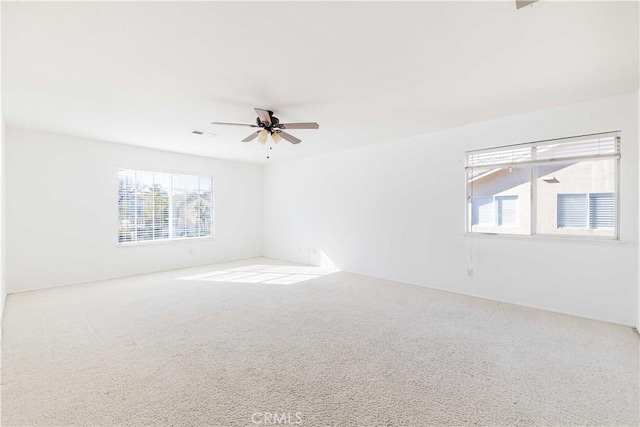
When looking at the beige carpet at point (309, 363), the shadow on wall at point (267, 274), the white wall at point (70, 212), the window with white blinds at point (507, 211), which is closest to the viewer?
the beige carpet at point (309, 363)

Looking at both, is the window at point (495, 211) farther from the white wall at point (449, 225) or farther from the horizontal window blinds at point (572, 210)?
the horizontal window blinds at point (572, 210)

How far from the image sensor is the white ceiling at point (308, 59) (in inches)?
70.8

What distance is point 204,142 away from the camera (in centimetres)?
510

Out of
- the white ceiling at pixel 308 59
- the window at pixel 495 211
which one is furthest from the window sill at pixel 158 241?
the window at pixel 495 211

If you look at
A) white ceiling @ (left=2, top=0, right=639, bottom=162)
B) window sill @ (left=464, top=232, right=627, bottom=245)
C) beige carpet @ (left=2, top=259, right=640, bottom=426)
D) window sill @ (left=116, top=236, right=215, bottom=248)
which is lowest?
beige carpet @ (left=2, top=259, right=640, bottom=426)

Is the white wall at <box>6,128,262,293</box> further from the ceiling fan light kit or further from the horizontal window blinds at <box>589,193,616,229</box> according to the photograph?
the horizontal window blinds at <box>589,193,616,229</box>

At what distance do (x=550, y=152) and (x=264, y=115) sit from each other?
11.9 feet

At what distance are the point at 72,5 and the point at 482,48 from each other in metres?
2.80

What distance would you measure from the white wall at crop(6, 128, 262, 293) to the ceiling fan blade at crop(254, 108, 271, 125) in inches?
141

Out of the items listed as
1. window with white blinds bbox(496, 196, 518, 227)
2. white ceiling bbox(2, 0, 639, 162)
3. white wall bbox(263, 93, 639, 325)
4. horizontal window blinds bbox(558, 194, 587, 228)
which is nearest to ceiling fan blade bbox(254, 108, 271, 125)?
white ceiling bbox(2, 0, 639, 162)

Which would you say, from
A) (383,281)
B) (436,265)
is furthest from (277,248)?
(436,265)

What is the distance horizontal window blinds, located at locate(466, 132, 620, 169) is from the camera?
3262 millimetres

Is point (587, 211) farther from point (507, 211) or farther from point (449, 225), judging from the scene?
point (449, 225)

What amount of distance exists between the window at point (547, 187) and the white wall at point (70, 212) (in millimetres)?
5768
